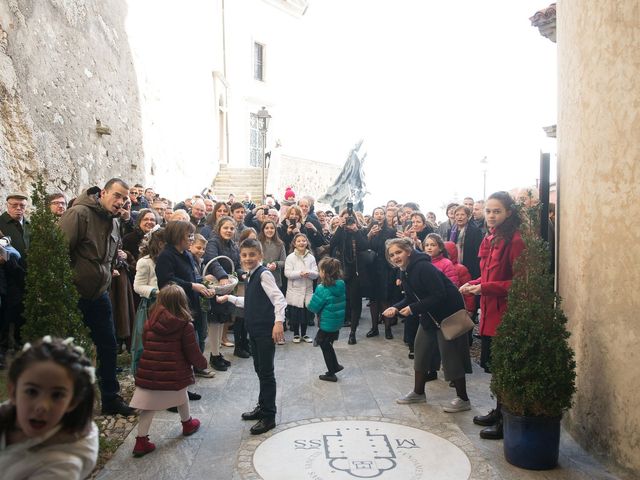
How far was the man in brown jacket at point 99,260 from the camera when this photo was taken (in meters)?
4.96

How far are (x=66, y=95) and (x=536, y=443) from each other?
9.37 m

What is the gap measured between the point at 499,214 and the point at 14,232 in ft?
18.6

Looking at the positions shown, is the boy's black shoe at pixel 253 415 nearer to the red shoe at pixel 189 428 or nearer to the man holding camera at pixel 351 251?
the red shoe at pixel 189 428

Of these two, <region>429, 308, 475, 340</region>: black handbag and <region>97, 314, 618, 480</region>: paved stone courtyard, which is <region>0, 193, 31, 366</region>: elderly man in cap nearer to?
<region>97, 314, 618, 480</region>: paved stone courtyard

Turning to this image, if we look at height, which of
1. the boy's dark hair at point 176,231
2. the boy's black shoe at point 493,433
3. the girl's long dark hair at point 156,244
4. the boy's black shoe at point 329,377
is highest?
the boy's dark hair at point 176,231

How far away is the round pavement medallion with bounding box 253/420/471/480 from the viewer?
4.20 meters

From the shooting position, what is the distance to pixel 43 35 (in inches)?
360

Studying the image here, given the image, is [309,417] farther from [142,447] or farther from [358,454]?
[142,447]

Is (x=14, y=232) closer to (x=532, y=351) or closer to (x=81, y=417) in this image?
(x=81, y=417)

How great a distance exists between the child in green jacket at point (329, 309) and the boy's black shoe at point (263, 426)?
5.25ft

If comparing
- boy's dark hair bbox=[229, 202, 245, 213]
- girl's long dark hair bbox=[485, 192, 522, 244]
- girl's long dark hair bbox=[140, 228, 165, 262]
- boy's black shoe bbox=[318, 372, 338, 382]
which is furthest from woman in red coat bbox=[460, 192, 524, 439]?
boy's dark hair bbox=[229, 202, 245, 213]

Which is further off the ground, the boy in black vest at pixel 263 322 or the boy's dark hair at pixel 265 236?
the boy's dark hair at pixel 265 236

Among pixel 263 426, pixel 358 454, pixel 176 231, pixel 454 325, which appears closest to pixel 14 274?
pixel 176 231

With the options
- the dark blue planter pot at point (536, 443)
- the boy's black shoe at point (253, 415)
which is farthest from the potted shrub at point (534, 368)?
the boy's black shoe at point (253, 415)
